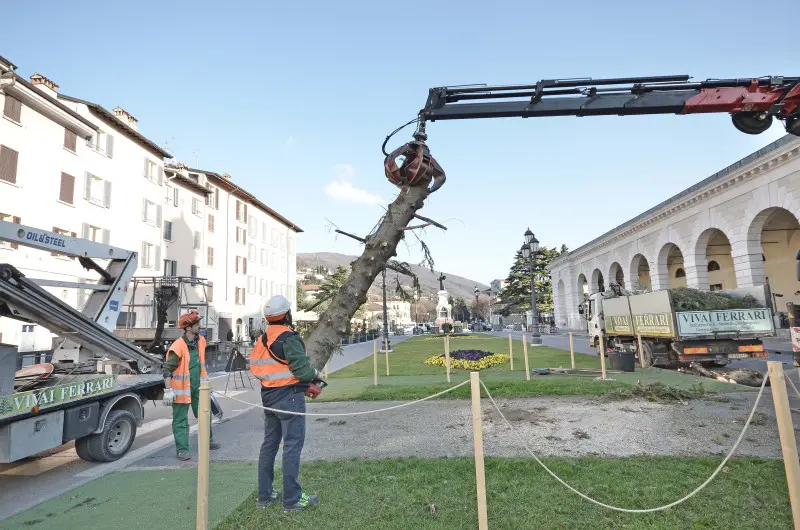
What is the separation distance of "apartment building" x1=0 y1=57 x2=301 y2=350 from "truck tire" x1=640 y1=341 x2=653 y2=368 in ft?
53.8

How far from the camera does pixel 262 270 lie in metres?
44.3

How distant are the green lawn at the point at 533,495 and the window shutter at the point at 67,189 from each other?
2466cm

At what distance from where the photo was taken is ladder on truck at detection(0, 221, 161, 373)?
5.36 meters

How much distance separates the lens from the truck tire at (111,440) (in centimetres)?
609

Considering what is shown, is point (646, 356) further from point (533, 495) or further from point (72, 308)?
point (72, 308)

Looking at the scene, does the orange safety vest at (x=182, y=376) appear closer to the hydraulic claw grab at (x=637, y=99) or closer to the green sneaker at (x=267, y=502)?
the green sneaker at (x=267, y=502)

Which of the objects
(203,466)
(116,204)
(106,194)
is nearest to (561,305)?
(116,204)

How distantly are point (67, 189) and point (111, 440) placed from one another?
22.4 metres

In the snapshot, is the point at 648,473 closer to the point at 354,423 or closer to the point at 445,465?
the point at 445,465

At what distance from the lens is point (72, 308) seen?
6043 millimetres

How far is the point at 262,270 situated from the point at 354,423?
126 ft

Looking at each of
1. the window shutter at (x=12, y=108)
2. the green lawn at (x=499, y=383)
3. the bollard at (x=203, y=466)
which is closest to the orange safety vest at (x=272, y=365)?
the bollard at (x=203, y=466)

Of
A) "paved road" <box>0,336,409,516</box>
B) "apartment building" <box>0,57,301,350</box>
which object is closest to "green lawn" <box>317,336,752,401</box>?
"paved road" <box>0,336,409,516</box>

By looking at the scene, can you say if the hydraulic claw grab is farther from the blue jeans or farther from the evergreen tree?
the evergreen tree
